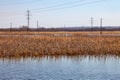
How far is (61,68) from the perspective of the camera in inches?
717

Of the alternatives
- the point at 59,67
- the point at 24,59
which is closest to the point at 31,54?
the point at 24,59

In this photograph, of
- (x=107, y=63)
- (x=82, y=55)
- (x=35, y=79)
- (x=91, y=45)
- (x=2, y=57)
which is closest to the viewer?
(x=35, y=79)

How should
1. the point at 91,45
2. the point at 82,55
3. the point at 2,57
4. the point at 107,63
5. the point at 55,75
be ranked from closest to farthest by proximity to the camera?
the point at 55,75
the point at 107,63
the point at 2,57
the point at 82,55
the point at 91,45

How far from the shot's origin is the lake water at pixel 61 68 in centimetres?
1530

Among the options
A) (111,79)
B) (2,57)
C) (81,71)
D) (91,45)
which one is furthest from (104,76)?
(91,45)

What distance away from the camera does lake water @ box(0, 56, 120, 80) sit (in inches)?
602

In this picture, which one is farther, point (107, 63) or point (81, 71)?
point (107, 63)

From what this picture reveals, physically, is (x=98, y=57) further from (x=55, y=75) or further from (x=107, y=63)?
(x=55, y=75)

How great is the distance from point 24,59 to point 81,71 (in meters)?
6.03

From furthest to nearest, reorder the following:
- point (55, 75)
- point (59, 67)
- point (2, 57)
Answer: point (2, 57), point (59, 67), point (55, 75)

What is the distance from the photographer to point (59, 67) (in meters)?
18.6

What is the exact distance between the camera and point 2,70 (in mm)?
17109

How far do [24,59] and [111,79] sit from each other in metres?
8.81

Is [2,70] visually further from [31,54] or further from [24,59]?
[31,54]
